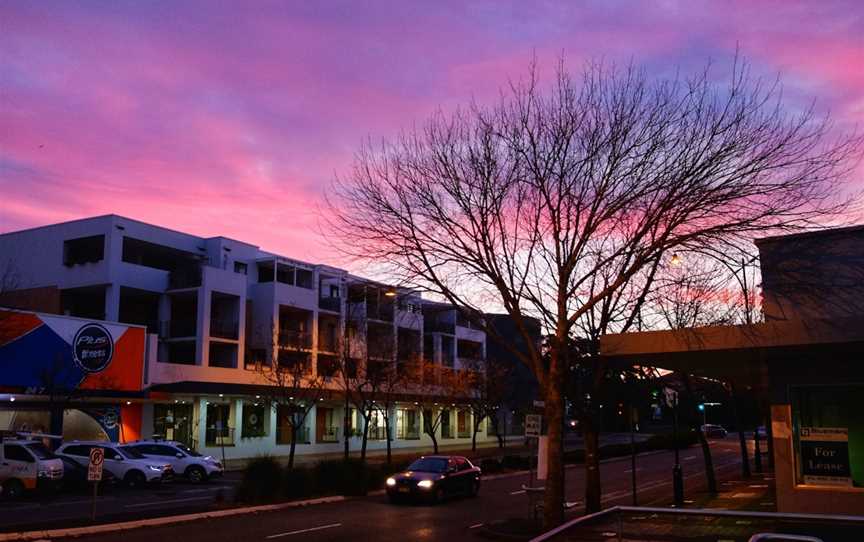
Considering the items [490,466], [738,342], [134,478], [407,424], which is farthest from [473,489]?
[407,424]

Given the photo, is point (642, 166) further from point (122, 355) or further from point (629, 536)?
point (122, 355)

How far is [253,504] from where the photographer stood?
23688 mm

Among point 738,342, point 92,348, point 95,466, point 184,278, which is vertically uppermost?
point 184,278

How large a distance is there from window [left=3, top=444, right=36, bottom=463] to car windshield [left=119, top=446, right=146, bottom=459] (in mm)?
5153

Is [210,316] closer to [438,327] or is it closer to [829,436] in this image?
[438,327]

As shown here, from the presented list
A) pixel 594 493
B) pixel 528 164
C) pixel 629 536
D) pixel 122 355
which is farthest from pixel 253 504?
pixel 122 355

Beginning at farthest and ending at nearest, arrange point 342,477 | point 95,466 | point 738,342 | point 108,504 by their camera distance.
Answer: point 342,477 → point 108,504 → point 95,466 → point 738,342

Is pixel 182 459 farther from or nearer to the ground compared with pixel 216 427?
nearer to the ground

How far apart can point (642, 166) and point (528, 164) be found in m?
2.44

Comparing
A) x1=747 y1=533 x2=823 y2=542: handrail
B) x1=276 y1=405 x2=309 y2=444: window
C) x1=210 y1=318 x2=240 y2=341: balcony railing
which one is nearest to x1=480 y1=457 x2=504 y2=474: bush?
x1=276 y1=405 x2=309 y2=444: window

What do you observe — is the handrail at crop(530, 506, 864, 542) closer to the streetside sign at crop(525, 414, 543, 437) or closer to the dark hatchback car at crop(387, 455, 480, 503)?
the streetside sign at crop(525, 414, 543, 437)

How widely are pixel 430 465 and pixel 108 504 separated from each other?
10.0 m

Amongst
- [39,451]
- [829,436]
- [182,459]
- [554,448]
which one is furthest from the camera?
[182,459]

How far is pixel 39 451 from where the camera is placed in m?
27.4
